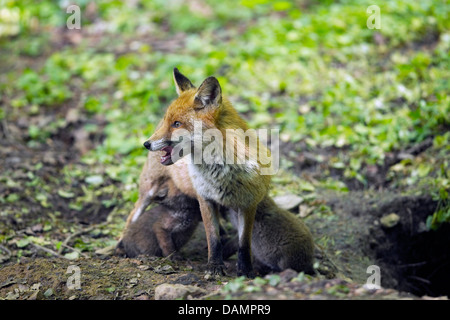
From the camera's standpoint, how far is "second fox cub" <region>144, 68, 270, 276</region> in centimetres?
505

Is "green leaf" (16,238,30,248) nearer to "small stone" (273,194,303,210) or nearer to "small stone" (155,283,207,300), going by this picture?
"small stone" (155,283,207,300)

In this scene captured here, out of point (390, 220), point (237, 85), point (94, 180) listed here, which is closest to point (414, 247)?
point (390, 220)

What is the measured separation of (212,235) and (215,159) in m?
0.91

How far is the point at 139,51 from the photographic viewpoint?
1173 centimetres

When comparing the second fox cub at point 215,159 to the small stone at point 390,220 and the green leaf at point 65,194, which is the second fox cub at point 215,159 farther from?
the green leaf at point 65,194

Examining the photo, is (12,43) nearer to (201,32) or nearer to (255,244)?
(201,32)

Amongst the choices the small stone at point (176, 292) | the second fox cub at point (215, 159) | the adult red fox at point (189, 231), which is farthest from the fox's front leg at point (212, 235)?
the small stone at point (176, 292)

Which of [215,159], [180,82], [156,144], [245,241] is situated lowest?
[245,241]

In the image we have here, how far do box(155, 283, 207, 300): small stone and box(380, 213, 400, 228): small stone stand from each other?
11.5ft

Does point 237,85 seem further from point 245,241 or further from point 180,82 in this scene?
point 245,241

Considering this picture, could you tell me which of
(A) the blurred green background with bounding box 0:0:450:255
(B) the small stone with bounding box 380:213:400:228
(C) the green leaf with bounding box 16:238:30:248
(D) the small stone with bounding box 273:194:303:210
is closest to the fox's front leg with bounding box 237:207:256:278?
(D) the small stone with bounding box 273:194:303:210

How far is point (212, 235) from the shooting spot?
18.1 feet

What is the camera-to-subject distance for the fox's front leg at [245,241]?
543 centimetres

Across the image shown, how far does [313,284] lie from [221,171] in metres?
1.63
